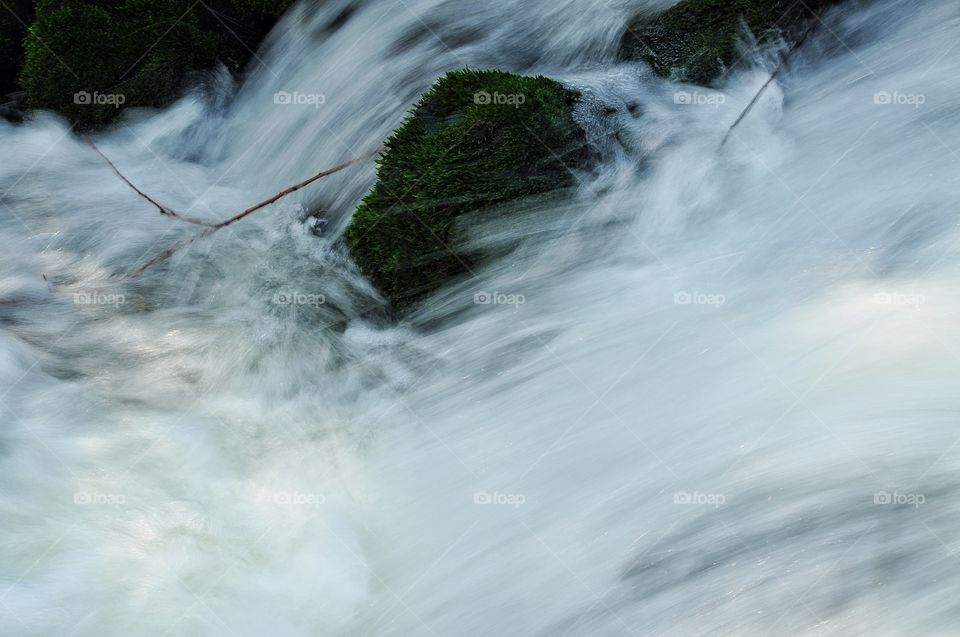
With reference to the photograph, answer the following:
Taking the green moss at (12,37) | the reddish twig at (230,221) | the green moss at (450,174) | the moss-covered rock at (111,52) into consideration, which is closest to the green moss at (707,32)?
the green moss at (450,174)

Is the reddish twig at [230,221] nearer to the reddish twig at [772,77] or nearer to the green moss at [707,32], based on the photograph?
the green moss at [707,32]

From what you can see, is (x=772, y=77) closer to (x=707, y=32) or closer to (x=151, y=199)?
(x=707, y=32)

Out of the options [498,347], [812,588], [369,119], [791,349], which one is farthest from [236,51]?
[812,588]

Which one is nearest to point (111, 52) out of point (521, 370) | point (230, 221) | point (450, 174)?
point (230, 221)

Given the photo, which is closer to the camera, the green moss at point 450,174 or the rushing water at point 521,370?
the rushing water at point 521,370

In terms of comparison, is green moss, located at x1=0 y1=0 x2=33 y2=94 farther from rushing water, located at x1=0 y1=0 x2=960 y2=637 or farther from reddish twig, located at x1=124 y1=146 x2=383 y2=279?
reddish twig, located at x1=124 y1=146 x2=383 y2=279

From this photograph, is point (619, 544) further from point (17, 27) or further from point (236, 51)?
point (17, 27)

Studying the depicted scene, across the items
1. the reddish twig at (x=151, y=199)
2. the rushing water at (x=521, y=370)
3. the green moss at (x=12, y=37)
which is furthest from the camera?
the green moss at (x=12, y=37)
